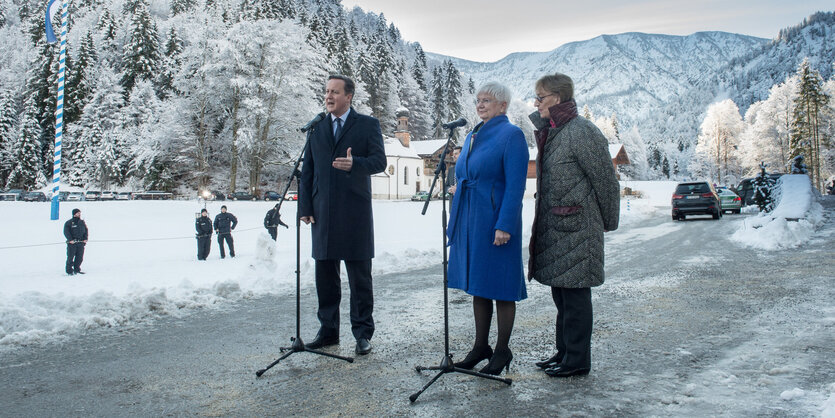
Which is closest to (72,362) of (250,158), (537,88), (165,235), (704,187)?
(537,88)

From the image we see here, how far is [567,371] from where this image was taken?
12.0ft

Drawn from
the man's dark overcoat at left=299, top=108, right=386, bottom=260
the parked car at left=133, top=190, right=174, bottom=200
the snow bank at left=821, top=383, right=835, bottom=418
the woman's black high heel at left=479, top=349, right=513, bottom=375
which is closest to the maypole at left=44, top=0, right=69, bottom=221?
the man's dark overcoat at left=299, top=108, right=386, bottom=260

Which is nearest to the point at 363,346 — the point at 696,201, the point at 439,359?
the point at 439,359

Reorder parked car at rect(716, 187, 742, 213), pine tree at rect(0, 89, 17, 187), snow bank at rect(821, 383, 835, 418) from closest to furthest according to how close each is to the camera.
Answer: snow bank at rect(821, 383, 835, 418) → parked car at rect(716, 187, 742, 213) → pine tree at rect(0, 89, 17, 187)

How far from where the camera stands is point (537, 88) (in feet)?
13.0

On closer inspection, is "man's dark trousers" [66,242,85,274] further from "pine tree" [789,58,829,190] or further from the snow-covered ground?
"pine tree" [789,58,829,190]

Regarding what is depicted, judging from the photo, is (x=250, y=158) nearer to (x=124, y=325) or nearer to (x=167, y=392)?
(x=124, y=325)

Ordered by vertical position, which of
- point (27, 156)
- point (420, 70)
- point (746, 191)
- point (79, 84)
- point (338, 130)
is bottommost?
point (746, 191)

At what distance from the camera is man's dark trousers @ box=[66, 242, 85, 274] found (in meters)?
11.5

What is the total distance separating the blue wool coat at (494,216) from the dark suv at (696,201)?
20.9 metres

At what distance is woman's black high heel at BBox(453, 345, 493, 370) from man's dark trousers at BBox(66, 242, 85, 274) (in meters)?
11.0

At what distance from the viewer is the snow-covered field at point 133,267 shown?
5.61 m

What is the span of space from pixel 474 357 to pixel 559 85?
212 cm

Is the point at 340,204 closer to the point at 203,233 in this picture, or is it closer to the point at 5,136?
the point at 203,233
